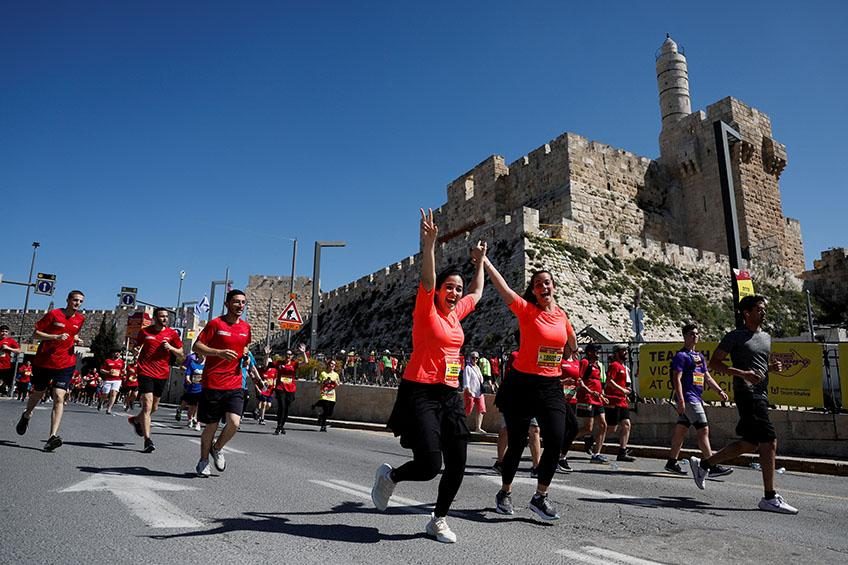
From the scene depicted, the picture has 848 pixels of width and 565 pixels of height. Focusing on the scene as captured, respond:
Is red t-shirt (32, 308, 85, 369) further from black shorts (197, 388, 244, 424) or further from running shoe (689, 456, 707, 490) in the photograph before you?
running shoe (689, 456, 707, 490)

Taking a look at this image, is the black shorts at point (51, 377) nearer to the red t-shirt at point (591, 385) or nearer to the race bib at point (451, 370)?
the race bib at point (451, 370)

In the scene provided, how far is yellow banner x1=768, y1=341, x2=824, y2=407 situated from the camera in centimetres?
998

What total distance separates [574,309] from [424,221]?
63.5 ft

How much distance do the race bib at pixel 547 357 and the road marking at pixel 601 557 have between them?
1.43m

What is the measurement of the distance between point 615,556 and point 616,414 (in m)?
6.11

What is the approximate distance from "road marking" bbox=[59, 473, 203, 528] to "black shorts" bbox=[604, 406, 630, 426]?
642 centimetres

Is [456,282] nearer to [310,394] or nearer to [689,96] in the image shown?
[310,394]

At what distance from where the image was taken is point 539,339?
4.56 meters

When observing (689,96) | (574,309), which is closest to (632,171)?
(689,96)

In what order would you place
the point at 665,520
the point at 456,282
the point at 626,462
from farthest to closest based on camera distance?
the point at 626,462 < the point at 665,520 < the point at 456,282

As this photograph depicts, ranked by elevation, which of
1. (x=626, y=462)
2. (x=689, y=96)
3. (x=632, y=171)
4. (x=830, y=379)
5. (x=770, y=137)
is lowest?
(x=626, y=462)

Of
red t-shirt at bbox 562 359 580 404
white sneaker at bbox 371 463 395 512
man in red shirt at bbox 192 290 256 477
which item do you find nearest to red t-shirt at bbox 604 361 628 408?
red t-shirt at bbox 562 359 580 404

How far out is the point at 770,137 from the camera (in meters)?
38.5

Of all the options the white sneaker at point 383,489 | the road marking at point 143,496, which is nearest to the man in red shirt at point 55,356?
the road marking at point 143,496
